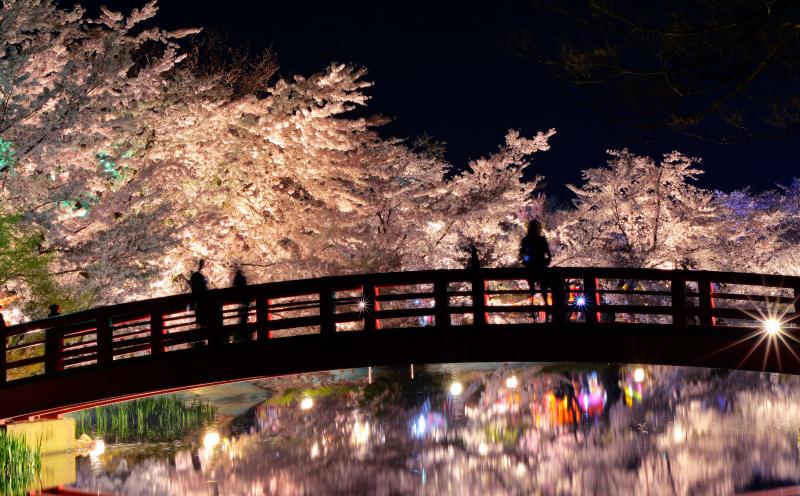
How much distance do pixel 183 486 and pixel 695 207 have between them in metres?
20.9

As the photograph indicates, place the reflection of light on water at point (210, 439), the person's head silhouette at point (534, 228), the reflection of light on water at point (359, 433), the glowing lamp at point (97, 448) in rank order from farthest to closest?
the reflection of light on water at point (359, 433) < the reflection of light on water at point (210, 439) < the glowing lamp at point (97, 448) < the person's head silhouette at point (534, 228)

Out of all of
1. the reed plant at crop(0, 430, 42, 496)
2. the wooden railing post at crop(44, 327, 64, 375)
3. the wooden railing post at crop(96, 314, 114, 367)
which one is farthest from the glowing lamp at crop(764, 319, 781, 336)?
the reed plant at crop(0, 430, 42, 496)

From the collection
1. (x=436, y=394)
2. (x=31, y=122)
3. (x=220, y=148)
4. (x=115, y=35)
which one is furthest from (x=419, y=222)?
(x=31, y=122)

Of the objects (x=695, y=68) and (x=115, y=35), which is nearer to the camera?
(x=695, y=68)

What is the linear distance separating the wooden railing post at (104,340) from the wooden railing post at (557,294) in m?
5.93

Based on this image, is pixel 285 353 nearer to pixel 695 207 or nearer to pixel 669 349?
pixel 669 349

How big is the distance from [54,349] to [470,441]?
7.62 meters

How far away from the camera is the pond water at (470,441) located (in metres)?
13.1

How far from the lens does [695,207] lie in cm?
2873

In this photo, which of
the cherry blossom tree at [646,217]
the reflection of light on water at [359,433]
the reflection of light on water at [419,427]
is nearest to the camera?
the reflection of light on water at [359,433]

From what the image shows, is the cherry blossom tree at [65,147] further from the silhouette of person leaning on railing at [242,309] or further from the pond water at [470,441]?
the pond water at [470,441]

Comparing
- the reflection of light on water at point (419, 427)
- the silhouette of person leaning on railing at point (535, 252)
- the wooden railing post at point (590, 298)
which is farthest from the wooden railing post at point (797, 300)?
the reflection of light on water at point (419, 427)

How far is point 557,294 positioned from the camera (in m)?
11.9

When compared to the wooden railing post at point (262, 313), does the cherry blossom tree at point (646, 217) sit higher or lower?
higher
